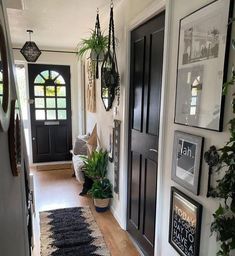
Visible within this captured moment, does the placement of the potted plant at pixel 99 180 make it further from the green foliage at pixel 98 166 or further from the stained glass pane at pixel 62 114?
the stained glass pane at pixel 62 114

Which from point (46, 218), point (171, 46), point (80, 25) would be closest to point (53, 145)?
point (46, 218)

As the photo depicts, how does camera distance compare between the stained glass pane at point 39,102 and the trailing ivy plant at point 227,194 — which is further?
the stained glass pane at point 39,102

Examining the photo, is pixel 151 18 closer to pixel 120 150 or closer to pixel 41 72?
pixel 120 150

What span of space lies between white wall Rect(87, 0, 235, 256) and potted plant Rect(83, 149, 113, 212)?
25 cm

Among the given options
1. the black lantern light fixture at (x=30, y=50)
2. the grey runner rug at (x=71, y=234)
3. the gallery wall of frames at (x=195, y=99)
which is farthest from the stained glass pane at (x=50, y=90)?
the gallery wall of frames at (x=195, y=99)

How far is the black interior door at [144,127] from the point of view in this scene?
1940mm

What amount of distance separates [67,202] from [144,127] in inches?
73.1

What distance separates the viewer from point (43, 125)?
4957mm

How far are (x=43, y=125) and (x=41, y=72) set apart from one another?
1121 millimetres

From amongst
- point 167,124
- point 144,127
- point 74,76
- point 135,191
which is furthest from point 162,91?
point 74,76

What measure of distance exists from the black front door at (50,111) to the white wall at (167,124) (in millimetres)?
2561

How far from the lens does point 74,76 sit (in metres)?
5.03

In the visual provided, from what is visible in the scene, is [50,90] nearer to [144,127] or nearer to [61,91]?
[61,91]

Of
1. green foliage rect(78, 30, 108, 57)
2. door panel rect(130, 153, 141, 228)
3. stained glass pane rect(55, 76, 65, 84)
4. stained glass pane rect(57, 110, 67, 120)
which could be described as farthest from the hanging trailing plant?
stained glass pane rect(57, 110, 67, 120)
